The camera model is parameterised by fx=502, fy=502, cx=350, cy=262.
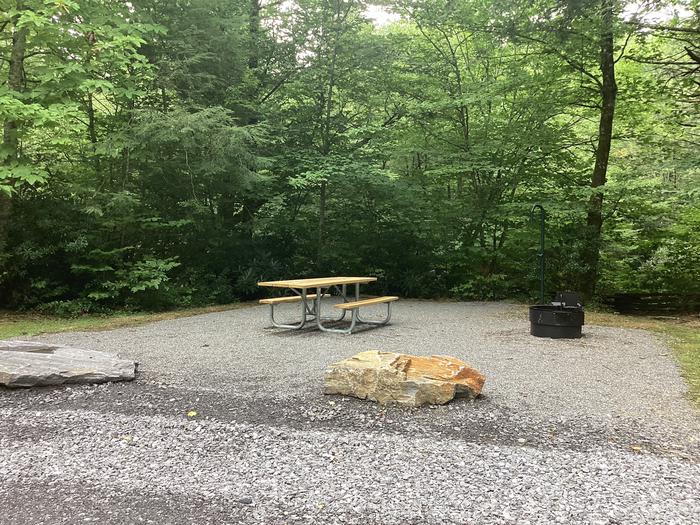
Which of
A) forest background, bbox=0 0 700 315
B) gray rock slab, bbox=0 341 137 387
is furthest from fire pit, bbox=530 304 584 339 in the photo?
gray rock slab, bbox=0 341 137 387

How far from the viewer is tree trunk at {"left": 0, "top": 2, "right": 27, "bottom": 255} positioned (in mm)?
7336

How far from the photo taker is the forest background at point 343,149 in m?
8.32

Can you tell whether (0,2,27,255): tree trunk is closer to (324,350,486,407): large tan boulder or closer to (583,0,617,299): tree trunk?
(324,350,486,407): large tan boulder

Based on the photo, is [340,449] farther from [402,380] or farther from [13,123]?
[13,123]

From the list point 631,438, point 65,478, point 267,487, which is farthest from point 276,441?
point 631,438

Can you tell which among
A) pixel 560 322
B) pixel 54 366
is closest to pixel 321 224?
pixel 560 322

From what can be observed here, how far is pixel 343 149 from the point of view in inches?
462

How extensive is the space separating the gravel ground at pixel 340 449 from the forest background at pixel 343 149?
4.60 metres

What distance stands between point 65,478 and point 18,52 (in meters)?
7.78

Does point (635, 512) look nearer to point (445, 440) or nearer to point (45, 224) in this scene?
point (445, 440)

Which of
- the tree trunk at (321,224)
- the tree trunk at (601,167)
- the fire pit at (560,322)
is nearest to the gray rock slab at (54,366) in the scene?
the fire pit at (560,322)

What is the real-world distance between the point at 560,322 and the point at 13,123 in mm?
8439

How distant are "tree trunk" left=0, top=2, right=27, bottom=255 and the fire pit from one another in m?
7.78

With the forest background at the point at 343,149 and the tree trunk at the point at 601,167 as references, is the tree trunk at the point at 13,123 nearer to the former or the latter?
the forest background at the point at 343,149
